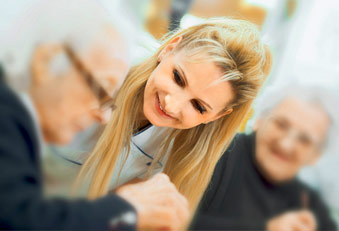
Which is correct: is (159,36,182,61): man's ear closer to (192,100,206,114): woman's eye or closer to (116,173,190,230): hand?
(192,100,206,114): woman's eye

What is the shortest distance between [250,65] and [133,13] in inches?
7.2

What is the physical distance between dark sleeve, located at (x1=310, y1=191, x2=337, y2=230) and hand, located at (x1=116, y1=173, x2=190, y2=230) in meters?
0.17

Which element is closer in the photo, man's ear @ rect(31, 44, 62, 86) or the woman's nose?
man's ear @ rect(31, 44, 62, 86)

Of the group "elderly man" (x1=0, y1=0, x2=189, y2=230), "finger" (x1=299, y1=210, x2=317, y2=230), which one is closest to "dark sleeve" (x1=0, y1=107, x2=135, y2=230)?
"elderly man" (x1=0, y1=0, x2=189, y2=230)

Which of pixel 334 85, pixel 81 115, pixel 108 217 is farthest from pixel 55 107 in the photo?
pixel 334 85

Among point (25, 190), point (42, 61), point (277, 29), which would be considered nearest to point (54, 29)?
point (42, 61)

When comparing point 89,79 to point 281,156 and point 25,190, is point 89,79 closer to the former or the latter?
point 25,190

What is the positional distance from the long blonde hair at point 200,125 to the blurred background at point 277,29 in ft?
0.06

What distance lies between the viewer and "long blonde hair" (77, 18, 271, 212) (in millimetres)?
419

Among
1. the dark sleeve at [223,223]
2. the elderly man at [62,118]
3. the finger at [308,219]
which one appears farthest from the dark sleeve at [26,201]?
the finger at [308,219]

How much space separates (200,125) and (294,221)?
192mm

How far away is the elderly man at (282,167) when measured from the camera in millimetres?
381

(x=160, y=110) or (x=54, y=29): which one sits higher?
(x=54, y=29)

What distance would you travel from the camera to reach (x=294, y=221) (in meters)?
0.39
